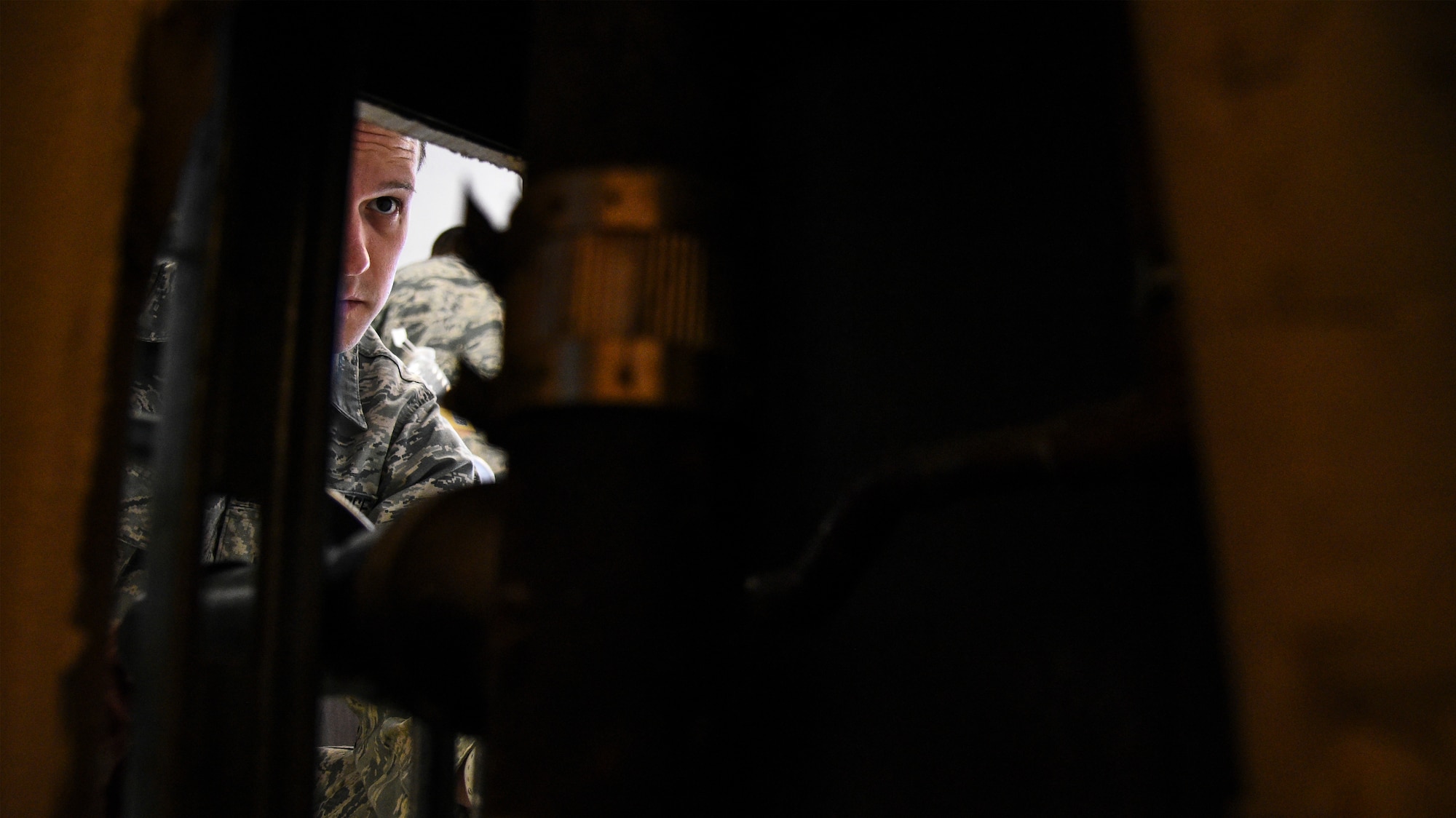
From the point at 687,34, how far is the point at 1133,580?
23 cm

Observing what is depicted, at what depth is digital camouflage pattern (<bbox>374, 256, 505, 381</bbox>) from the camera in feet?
9.89

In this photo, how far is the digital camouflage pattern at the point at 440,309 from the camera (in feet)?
9.89

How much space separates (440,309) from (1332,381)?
9.89 feet

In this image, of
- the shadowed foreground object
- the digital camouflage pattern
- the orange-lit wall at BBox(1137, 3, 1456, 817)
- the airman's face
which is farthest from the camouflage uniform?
the orange-lit wall at BBox(1137, 3, 1456, 817)

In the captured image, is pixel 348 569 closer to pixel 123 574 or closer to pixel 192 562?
pixel 192 562

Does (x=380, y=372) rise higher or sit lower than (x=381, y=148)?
lower

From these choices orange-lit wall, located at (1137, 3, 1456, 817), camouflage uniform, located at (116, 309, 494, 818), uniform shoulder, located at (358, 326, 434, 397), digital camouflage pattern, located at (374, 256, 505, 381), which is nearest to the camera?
orange-lit wall, located at (1137, 3, 1456, 817)

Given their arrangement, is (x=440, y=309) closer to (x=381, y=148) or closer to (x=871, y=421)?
(x=381, y=148)

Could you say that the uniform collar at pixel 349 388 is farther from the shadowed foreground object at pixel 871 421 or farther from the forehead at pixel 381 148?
the shadowed foreground object at pixel 871 421

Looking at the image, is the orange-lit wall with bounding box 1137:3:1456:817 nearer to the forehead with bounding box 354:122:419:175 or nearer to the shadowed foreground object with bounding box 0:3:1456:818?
the shadowed foreground object with bounding box 0:3:1456:818

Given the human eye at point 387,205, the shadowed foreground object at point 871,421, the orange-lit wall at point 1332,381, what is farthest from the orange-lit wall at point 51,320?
the human eye at point 387,205

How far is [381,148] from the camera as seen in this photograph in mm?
2170

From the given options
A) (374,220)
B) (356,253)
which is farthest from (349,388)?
(374,220)

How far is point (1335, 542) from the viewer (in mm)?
221
